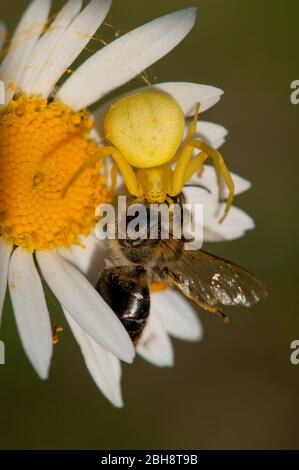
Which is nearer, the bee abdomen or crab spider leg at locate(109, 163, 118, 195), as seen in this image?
the bee abdomen

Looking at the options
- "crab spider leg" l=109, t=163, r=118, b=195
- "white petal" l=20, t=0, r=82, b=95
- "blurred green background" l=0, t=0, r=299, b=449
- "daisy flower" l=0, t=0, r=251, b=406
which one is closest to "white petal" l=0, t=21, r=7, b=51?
"daisy flower" l=0, t=0, r=251, b=406

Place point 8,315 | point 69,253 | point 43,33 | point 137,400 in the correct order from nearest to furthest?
point 43,33
point 69,253
point 8,315
point 137,400

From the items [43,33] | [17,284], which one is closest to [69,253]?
[17,284]

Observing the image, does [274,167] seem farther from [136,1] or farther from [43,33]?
[43,33]

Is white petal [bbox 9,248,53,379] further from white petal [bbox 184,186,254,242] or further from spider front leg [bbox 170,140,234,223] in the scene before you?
white petal [bbox 184,186,254,242]

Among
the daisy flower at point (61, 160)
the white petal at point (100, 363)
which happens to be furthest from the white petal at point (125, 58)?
the white petal at point (100, 363)

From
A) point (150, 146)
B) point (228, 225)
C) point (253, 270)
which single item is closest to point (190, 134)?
point (150, 146)

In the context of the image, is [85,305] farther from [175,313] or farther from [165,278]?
[175,313]
